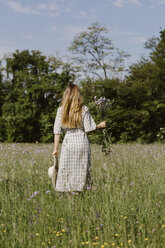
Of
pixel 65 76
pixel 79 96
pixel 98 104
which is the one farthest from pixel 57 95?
pixel 79 96

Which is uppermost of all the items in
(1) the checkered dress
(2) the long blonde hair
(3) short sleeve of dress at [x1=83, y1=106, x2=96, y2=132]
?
(2) the long blonde hair

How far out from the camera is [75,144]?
413cm

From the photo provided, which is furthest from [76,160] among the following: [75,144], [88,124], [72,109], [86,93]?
[86,93]

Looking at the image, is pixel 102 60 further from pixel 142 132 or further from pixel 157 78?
pixel 142 132

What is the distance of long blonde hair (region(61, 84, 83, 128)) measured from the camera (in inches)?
163

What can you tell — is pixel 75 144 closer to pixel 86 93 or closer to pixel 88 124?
pixel 88 124

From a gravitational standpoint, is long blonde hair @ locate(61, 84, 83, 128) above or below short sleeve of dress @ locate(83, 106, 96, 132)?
above

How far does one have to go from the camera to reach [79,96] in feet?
13.7

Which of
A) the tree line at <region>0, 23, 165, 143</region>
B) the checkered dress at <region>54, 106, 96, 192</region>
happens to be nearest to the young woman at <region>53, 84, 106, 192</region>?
the checkered dress at <region>54, 106, 96, 192</region>

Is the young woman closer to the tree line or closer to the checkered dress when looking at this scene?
the checkered dress

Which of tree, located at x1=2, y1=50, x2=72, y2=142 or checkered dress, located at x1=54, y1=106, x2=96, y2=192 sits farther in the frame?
tree, located at x1=2, y1=50, x2=72, y2=142

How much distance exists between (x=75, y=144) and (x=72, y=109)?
0.46 meters

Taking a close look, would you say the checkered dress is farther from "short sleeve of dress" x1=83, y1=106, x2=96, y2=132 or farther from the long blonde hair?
the long blonde hair

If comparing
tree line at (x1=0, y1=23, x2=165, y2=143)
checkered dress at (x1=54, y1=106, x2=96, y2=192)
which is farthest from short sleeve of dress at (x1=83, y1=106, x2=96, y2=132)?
tree line at (x1=0, y1=23, x2=165, y2=143)
